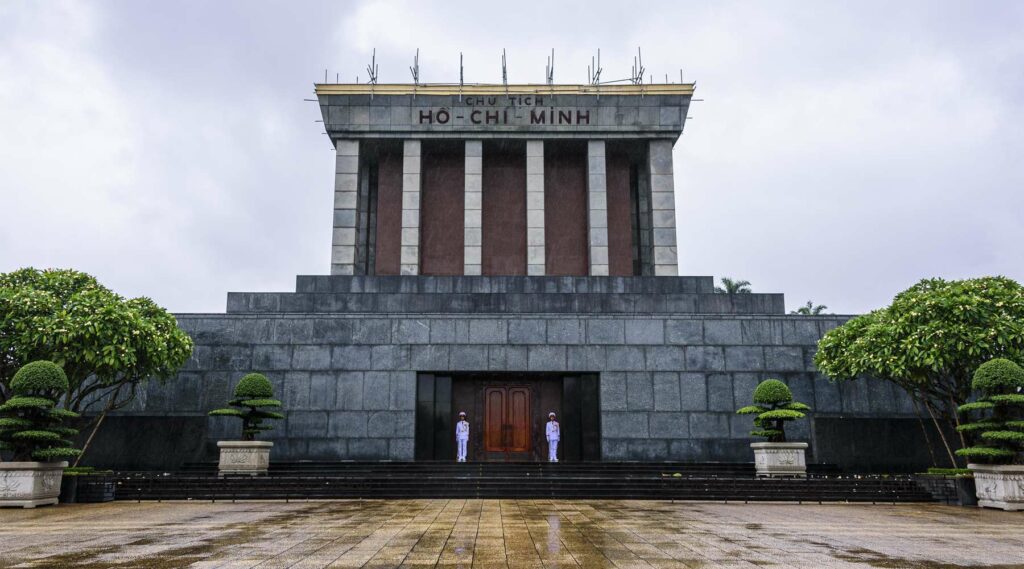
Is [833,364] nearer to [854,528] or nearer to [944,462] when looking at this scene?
[944,462]

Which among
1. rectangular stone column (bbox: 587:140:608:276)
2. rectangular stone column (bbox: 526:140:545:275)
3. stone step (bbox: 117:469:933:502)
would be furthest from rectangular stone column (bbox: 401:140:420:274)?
stone step (bbox: 117:469:933:502)

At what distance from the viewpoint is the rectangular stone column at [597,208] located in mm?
32250

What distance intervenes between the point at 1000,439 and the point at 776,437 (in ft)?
17.5

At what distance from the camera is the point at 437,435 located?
23656mm

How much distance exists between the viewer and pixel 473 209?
32.9 meters

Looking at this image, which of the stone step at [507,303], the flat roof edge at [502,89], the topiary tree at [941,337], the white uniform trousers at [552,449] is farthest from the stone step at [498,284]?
the flat roof edge at [502,89]

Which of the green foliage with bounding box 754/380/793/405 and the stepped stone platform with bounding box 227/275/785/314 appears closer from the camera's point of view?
the green foliage with bounding box 754/380/793/405

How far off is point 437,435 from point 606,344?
6216mm

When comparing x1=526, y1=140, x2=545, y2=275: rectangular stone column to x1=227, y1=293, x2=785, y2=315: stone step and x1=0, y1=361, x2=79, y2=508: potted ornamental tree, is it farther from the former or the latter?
x1=0, y1=361, x2=79, y2=508: potted ornamental tree

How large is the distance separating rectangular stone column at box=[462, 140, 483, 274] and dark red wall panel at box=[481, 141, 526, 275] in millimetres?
865

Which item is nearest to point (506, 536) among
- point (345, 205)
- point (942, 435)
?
point (942, 435)

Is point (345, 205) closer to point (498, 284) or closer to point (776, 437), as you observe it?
point (498, 284)

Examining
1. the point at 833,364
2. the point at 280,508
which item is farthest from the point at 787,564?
the point at 833,364

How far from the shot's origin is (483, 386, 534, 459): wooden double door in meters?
24.4
